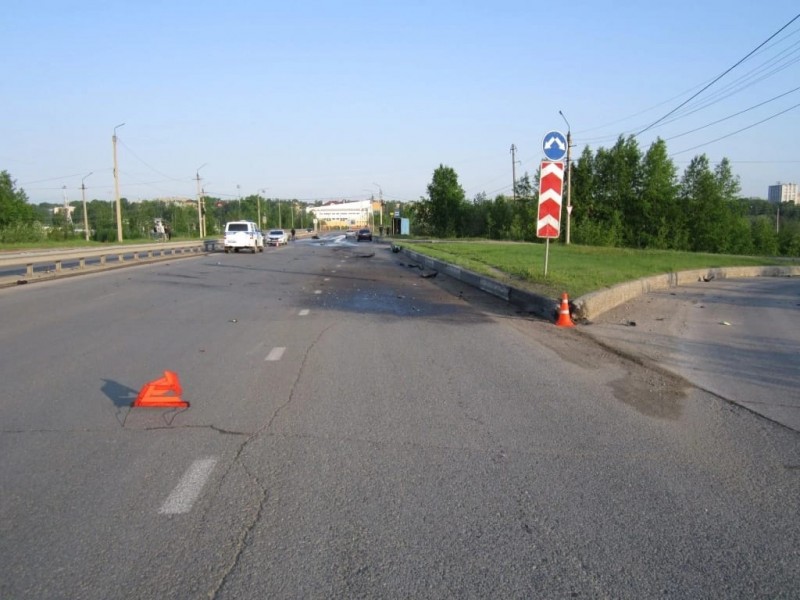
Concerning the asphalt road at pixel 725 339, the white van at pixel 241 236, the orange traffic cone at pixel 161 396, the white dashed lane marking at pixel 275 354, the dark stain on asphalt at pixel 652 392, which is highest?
the white van at pixel 241 236

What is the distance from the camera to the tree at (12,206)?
83.2 metres

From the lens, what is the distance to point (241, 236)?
151 ft

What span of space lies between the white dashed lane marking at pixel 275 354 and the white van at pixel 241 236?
1470 inches

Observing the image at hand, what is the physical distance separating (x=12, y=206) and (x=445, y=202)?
177 feet

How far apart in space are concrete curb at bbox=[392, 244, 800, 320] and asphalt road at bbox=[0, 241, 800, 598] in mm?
3986

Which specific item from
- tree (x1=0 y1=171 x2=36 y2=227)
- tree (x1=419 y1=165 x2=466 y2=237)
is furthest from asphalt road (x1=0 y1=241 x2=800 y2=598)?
tree (x1=0 y1=171 x2=36 y2=227)

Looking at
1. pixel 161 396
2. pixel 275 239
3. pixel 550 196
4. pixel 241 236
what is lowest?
pixel 161 396

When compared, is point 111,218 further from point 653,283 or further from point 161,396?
point 161,396

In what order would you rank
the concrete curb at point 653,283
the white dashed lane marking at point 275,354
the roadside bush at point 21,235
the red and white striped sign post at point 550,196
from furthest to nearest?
1. the roadside bush at point 21,235
2. the red and white striped sign post at point 550,196
3. the concrete curb at point 653,283
4. the white dashed lane marking at point 275,354

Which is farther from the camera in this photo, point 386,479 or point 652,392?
point 652,392

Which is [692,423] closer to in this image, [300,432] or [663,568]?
[663,568]

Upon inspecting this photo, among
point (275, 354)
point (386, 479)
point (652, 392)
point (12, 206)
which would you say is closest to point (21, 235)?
point (12, 206)

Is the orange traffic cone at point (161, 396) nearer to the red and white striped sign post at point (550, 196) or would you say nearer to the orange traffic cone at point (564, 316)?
the orange traffic cone at point (564, 316)

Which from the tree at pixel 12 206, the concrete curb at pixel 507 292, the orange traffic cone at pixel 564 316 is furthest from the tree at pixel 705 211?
the tree at pixel 12 206
